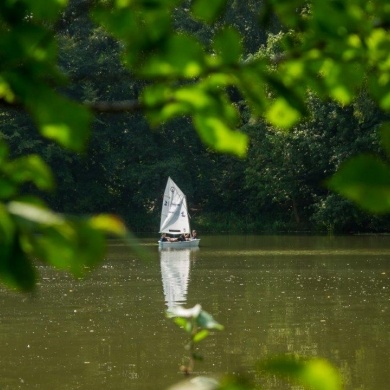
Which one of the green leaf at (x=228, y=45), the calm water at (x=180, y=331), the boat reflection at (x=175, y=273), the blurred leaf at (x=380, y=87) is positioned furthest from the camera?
the boat reflection at (x=175, y=273)

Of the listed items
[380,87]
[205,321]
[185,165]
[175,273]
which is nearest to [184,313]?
[205,321]

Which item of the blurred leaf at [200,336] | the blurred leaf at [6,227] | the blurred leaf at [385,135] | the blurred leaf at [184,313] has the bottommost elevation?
the blurred leaf at [200,336]

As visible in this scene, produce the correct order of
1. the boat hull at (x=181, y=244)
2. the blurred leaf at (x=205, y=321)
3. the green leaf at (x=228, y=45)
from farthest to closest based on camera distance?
the boat hull at (x=181, y=244)
the blurred leaf at (x=205, y=321)
the green leaf at (x=228, y=45)

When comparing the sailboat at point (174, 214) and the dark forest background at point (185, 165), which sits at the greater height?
the dark forest background at point (185, 165)

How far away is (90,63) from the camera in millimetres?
39188

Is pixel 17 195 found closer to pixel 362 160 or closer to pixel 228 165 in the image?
pixel 362 160

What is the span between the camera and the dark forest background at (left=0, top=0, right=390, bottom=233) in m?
36.7

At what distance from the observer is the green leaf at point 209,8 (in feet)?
3.27

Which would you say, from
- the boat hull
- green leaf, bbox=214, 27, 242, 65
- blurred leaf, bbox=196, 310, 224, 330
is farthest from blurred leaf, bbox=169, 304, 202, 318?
the boat hull

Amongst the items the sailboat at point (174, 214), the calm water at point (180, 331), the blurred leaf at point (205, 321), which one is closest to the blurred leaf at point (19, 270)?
the blurred leaf at point (205, 321)

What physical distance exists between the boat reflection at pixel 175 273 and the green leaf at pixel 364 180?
9.54 metres

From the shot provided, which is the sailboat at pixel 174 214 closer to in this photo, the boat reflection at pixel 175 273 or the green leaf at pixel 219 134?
the boat reflection at pixel 175 273

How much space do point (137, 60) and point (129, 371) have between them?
8.87 meters

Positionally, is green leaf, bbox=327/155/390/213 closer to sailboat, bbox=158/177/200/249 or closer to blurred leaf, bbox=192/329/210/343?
blurred leaf, bbox=192/329/210/343
